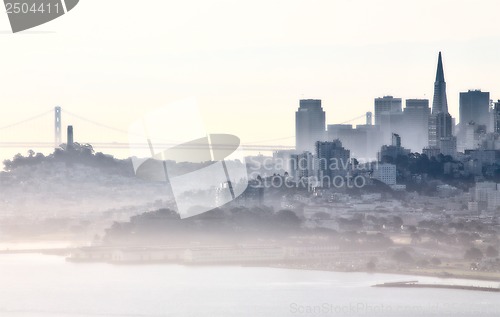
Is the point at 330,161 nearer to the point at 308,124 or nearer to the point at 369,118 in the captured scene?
the point at 308,124

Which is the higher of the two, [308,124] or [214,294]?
[308,124]

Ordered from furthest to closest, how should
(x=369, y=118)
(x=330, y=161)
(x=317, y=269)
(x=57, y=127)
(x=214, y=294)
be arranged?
(x=369, y=118), (x=330, y=161), (x=57, y=127), (x=317, y=269), (x=214, y=294)

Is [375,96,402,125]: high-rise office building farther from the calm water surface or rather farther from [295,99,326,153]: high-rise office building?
the calm water surface

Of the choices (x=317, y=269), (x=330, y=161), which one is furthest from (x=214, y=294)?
(x=330, y=161)

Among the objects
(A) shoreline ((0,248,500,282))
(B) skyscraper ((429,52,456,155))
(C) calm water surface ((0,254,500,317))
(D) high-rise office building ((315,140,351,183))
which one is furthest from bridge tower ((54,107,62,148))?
(C) calm water surface ((0,254,500,317))

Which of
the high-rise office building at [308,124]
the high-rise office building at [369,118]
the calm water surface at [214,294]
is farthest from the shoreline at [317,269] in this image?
the high-rise office building at [369,118]

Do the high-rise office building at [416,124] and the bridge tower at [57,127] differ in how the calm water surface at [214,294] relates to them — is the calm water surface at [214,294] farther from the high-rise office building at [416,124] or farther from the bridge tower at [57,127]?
the high-rise office building at [416,124]

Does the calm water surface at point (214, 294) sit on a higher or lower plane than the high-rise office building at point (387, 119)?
lower
